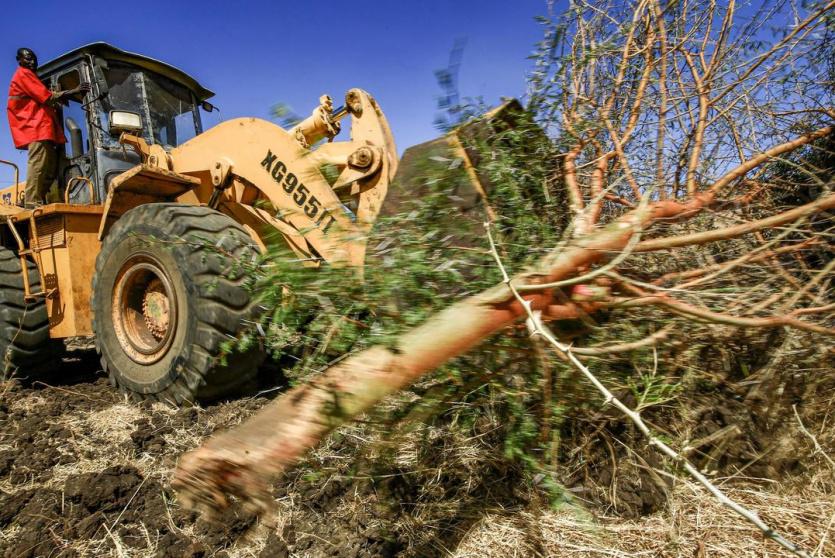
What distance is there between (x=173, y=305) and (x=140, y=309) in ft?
2.35

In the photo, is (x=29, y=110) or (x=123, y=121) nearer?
(x=123, y=121)

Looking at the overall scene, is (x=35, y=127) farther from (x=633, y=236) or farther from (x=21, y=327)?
(x=633, y=236)

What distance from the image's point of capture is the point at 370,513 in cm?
218

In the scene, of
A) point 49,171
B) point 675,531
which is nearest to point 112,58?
point 49,171

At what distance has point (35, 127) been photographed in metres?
4.66

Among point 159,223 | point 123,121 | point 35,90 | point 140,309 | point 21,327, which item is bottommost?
point 21,327

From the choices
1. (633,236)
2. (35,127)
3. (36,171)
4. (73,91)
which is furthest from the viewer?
(36,171)

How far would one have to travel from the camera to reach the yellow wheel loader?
10.3 feet

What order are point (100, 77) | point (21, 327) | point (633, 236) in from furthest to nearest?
point (100, 77) → point (21, 327) → point (633, 236)

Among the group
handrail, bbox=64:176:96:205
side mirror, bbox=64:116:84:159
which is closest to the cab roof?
side mirror, bbox=64:116:84:159

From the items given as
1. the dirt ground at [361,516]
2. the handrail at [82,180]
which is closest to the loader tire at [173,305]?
the dirt ground at [361,516]

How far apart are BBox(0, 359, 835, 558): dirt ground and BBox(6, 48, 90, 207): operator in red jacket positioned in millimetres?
3087

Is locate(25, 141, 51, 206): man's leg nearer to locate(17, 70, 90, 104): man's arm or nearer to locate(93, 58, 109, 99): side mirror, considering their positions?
locate(17, 70, 90, 104): man's arm

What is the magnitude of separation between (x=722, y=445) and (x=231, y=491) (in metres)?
2.00
